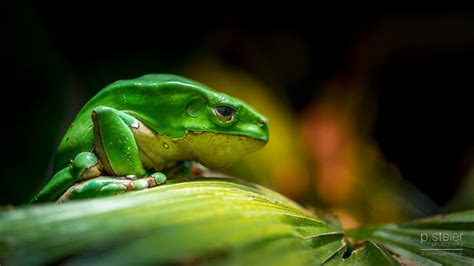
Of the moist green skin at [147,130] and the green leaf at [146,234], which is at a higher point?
the moist green skin at [147,130]

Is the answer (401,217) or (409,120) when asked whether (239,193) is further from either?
(409,120)

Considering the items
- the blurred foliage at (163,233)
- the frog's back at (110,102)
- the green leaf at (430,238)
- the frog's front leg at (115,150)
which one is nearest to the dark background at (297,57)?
the frog's back at (110,102)

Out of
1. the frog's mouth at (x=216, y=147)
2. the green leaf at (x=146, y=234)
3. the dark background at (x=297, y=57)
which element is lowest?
the green leaf at (x=146, y=234)

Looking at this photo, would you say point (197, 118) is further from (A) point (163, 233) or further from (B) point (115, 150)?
(A) point (163, 233)

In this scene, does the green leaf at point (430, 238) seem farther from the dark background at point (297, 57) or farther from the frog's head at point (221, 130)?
the dark background at point (297, 57)

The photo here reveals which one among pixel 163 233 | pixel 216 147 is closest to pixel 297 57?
pixel 216 147

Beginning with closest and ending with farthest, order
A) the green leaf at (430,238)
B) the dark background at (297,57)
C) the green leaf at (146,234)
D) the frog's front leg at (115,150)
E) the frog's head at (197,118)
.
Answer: the green leaf at (146,234) < the green leaf at (430,238) < the frog's front leg at (115,150) < the frog's head at (197,118) < the dark background at (297,57)

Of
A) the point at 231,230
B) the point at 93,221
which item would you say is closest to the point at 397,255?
the point at 231,230
